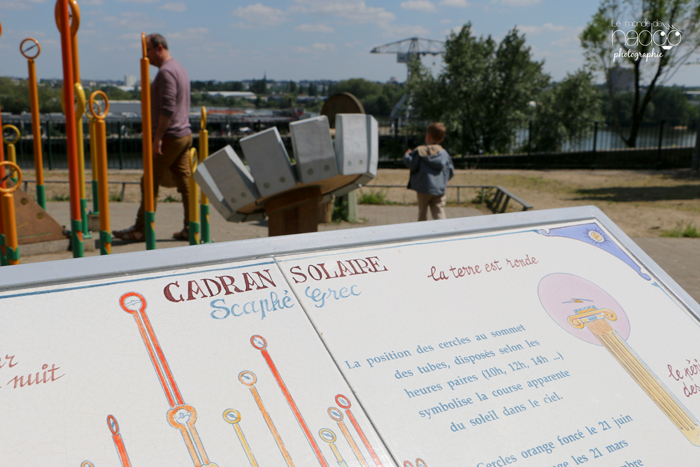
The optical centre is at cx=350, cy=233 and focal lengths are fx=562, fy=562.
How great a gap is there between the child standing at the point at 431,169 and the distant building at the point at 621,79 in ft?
78.2

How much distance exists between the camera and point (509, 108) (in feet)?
85.8

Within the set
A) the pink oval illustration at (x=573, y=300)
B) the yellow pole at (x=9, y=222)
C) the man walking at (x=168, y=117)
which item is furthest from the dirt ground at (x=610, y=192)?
the yellow pole at (x=9, y=222)

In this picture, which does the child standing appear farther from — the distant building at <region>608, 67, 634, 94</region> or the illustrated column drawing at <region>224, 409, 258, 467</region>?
the distant building at <region>608, 67, 634, 94</region>

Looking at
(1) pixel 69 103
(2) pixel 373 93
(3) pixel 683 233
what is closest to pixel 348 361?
(1) pixel 69 103

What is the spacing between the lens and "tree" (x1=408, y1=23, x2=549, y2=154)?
2558 cm

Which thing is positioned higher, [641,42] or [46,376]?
[641,42]

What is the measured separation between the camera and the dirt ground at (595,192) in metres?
8.69

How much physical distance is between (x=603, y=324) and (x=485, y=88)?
85.8 feet

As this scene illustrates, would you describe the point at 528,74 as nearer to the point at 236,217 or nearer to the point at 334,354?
the point at 236,217


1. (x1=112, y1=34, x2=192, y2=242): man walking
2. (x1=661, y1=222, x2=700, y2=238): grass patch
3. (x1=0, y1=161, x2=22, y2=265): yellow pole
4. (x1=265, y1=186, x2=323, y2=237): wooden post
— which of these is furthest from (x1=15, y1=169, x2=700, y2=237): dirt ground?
(x1=0, y1=161, x2=22, y2=265): yellow pole

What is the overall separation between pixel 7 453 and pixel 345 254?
86 centimetres

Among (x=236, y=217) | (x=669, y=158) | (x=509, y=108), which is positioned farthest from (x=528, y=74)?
(x=236, y=217)

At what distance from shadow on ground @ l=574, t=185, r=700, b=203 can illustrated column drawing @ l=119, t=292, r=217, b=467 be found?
11.0 meters

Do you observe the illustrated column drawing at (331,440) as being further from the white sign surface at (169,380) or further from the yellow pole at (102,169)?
the yellow pole at (102,169)
